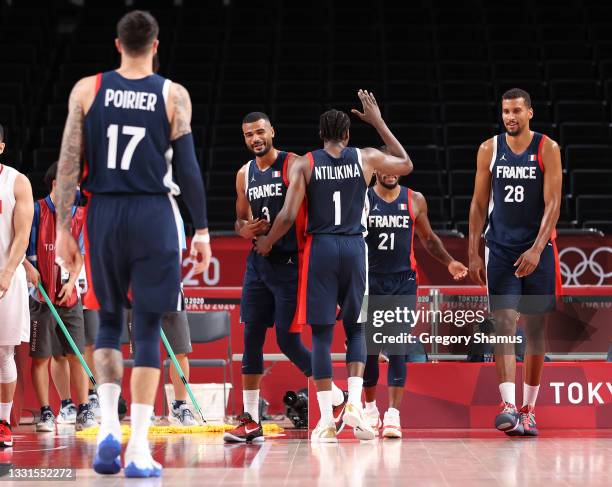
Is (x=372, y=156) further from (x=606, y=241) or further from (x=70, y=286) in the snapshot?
(x=606, y=241)

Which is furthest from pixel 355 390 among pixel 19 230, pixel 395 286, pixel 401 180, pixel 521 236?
pixel 401 180

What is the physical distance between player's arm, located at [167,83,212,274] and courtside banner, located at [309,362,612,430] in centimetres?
287

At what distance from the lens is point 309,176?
5.59 m

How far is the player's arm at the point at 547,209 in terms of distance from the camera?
233 inches

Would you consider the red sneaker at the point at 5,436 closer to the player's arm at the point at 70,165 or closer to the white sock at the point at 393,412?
the player's arm at the point at 70,165

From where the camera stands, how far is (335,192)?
557 cm

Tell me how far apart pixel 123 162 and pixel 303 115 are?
9486 millimetres

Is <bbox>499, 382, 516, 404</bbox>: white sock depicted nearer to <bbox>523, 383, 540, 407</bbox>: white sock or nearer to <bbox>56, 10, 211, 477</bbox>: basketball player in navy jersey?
<bbox>523, 383, 540, 407</bbox>: white sock

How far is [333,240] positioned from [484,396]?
182 cm

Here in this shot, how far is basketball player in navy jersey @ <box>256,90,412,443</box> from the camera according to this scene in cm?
546

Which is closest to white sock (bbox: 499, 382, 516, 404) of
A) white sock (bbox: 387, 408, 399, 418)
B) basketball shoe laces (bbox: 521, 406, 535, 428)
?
basketball shoe laces (bbox: 521, 406, 535, 428)

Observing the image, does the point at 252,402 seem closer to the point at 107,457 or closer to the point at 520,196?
the point at 107,457

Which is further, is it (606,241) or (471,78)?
(471,78)

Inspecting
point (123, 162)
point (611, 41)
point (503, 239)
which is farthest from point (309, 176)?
point (611, 41)
